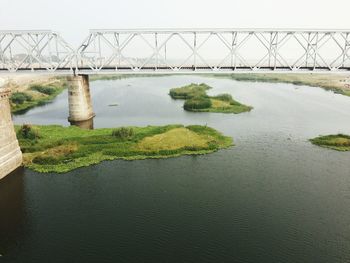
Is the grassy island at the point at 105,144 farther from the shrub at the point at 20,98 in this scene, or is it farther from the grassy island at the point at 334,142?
the shrub at the point at 20,98

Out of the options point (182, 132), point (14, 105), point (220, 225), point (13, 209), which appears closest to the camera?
point (220, 225)

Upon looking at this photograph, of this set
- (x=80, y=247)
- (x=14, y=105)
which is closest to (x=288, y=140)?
(x=80, y=247)

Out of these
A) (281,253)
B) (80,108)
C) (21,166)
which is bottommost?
(281,253)

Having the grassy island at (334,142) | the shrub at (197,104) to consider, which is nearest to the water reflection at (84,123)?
the shrub at (197,104)

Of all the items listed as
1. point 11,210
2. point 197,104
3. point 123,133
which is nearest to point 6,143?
point 11,210

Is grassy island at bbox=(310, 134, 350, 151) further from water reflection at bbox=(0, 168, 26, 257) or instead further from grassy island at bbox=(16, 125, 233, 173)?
water reflection at bbox=(0, 168, 26, 257)

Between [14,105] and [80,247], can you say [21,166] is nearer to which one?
[80,247]
